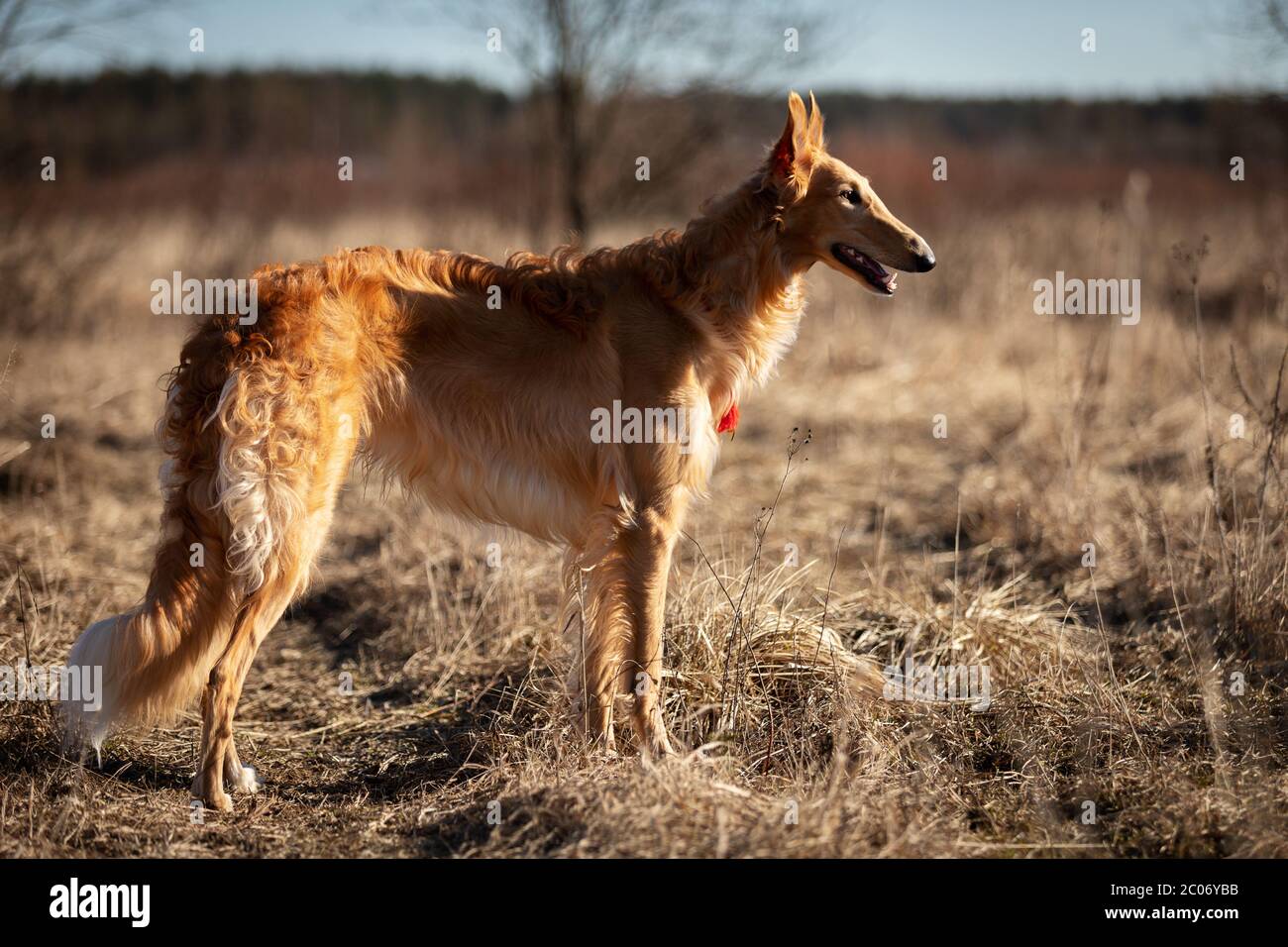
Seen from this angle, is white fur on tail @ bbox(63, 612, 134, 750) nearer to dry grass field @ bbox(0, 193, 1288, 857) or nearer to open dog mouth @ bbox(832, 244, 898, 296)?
dry grass field @ bbox(0, 193, 1288, 857)

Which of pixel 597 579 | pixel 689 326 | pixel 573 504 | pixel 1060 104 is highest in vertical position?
pixel 1060 104

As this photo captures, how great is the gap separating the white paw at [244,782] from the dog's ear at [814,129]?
3299mm

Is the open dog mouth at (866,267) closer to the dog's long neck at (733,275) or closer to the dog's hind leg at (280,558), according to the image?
the dog's long neck at (733,275)

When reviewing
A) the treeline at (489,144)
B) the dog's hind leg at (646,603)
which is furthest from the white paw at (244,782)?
the treeline at (489,144)

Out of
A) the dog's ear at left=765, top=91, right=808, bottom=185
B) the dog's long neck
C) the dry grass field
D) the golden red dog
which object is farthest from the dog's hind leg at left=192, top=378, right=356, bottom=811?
the dog's ear at left=765, top=91, right=808, bottom=185

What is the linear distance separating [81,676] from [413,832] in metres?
1.23

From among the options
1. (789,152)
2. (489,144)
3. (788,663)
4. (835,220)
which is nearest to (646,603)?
(788,663)

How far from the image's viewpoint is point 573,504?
416 centimetres

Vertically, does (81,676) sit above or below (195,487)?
below

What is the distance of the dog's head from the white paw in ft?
9.64

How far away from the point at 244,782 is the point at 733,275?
2731 millimetres

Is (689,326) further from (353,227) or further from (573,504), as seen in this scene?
(353,227)

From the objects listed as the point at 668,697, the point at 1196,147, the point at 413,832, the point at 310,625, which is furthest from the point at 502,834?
the point at 1196,147

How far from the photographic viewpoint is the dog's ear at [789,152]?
4.08m
